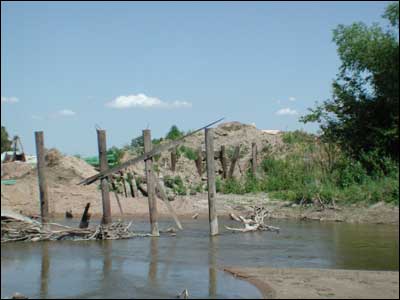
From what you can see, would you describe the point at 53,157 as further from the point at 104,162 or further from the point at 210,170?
the point at 210,170

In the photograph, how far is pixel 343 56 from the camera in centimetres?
2317

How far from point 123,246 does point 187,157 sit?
15823 mm

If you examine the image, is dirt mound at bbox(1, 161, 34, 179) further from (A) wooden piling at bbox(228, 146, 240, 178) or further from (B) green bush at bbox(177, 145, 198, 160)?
(A) wooden piling at bbox(228, 146, 240, 178)

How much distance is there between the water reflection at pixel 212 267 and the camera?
9914 mm

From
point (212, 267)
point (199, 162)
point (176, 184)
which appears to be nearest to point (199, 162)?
point (199, 162)

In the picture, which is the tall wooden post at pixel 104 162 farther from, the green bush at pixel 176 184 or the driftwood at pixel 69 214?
the green bush at pixel 176 184

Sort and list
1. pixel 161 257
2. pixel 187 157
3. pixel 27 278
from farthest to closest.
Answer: pixel 187 157 → pixel 161 257 → pixel 27 278

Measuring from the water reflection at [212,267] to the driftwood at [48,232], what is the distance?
213cm

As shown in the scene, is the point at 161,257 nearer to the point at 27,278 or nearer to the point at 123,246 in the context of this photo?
the point at 123,246

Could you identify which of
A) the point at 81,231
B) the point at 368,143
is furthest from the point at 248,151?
the point at 81,231

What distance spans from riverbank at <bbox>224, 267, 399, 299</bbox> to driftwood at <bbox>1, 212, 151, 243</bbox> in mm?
4867

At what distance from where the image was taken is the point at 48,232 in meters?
14.9

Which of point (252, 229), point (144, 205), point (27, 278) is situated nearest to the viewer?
point (27, 278)

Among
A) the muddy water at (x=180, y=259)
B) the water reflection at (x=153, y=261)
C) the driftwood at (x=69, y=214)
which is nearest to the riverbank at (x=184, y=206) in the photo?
the driftwood at (x=69, y=214)
